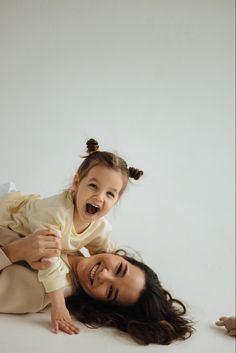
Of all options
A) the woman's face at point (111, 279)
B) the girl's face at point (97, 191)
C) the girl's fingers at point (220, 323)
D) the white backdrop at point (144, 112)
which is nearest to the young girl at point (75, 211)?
the girl's face at point (97, 191)

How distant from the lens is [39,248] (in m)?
1.39

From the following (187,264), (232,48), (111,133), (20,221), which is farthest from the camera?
(232,48)

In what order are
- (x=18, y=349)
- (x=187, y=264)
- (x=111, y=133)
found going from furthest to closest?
(x=111, y=133) → (x=187, y=264) → (x=18, y=349)

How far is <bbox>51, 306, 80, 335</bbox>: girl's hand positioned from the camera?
4.52ft

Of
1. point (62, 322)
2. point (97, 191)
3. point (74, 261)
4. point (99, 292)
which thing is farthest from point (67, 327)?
point (97, 191)

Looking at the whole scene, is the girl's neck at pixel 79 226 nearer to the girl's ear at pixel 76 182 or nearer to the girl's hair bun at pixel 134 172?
the girl's ear at pixel 76 182

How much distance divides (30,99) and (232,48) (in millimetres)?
1493

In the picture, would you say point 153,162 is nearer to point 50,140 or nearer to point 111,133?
point 111,133

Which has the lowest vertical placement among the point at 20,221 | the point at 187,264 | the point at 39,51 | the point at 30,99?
the point at 187,264

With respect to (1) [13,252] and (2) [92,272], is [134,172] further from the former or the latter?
(1) [13,252]

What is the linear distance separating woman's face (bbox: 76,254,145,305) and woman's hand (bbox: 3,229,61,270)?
7.0 inches

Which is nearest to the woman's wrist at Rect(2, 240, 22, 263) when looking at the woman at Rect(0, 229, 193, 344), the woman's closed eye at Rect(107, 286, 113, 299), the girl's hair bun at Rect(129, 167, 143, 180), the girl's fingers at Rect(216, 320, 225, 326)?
the woman at Rect(0, 229, 193, 344)

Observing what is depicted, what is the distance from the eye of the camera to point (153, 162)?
9.83 ft

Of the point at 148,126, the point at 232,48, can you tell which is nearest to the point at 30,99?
the point at 148,126
